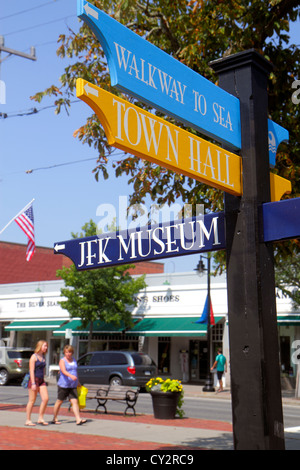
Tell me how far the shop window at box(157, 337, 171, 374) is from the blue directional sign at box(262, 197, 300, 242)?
91.5 ft

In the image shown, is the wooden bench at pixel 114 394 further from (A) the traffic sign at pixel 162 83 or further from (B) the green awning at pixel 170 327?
(B) the green awning at pixel 170 327

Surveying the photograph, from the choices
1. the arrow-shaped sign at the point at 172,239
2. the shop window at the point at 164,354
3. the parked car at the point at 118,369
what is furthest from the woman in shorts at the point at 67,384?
the shop window at the point at 164,354

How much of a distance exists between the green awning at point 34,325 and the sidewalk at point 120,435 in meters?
21.7

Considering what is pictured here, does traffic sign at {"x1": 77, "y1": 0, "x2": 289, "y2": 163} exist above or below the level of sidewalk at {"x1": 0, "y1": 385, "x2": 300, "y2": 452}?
above

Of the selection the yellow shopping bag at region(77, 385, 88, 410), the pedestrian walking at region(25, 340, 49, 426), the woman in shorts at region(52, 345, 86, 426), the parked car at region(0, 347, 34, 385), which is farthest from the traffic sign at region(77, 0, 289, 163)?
the parked car at region(0, 347, 34, 385)

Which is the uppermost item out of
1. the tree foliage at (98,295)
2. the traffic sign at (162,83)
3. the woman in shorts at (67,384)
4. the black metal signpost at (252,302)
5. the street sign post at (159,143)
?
the tree foliage at (98,295)

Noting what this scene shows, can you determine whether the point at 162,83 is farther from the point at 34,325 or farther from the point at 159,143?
the point at 34,325

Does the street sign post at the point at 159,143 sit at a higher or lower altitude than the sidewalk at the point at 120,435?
higher

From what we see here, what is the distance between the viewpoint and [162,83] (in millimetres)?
3955

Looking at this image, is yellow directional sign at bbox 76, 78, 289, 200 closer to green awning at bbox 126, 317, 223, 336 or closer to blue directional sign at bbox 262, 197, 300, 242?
blue directional sign at bbox 262, 197, 300, 242

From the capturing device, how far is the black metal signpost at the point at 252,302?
161 inches

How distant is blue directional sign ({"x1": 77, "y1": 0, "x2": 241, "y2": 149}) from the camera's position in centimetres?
357
